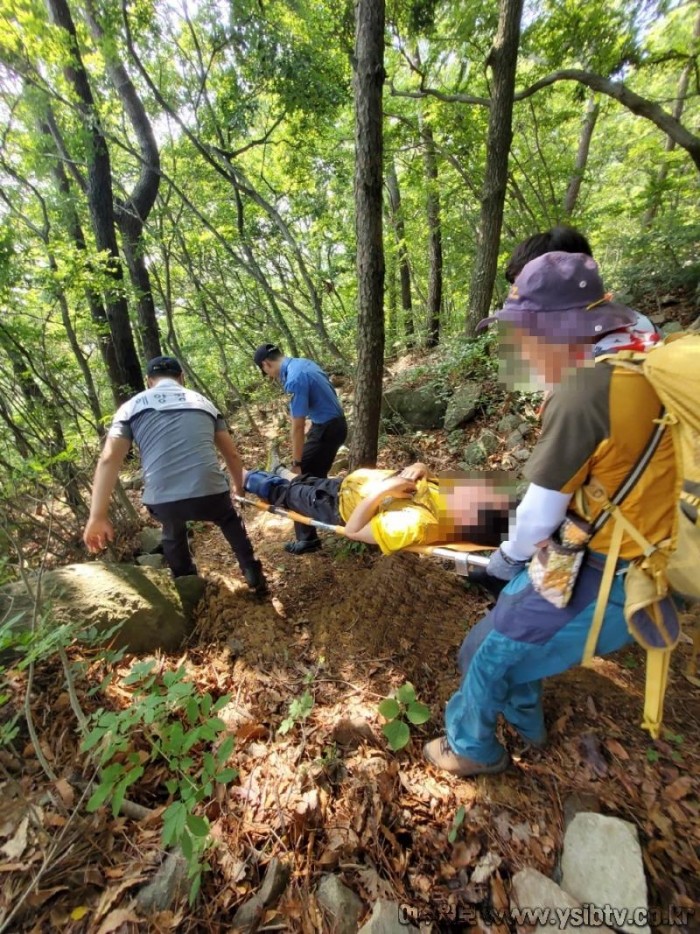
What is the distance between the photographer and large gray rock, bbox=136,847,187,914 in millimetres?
1509

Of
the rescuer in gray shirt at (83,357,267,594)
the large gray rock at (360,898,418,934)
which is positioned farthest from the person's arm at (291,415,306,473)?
the large gray rock at (360,898,418,934)

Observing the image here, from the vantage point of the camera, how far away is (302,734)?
7.11ft

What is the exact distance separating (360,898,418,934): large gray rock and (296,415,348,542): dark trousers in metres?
2.96

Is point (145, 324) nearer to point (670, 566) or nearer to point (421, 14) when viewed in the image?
point (421, 14)

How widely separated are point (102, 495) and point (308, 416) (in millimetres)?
2106

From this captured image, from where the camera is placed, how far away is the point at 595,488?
1305mm

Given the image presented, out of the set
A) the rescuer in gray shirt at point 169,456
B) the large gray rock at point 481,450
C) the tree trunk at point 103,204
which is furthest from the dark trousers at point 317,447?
the tree trunk at point 103,204

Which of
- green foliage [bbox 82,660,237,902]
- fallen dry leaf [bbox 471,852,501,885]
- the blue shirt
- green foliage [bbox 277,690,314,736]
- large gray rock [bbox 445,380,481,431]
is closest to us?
green foliage [bbox 82,660,237,902]

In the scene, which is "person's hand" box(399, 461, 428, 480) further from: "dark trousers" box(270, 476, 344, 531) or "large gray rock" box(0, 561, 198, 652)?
"large gray rock" box(0, 561, 198, 652)

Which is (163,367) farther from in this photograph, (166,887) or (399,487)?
(166,887)

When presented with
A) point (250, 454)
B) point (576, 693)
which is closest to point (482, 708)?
point (576, 693)

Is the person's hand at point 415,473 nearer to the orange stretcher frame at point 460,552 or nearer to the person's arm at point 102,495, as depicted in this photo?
the orange stretcher frame at point 460,552

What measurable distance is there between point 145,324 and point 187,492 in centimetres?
693

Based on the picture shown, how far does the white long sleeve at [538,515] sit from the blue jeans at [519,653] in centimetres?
20
